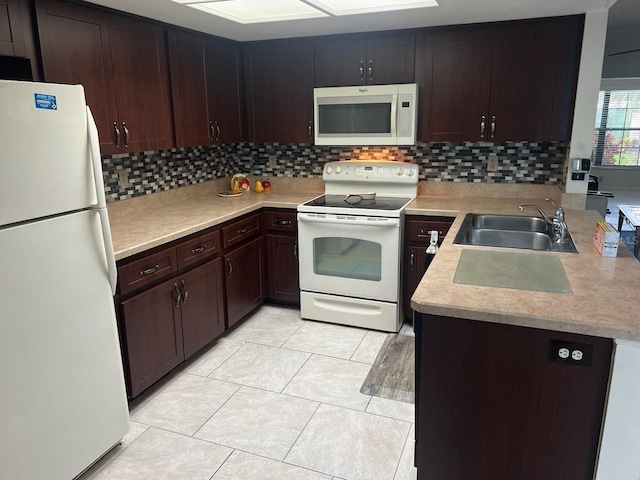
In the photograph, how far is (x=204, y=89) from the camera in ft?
11.1

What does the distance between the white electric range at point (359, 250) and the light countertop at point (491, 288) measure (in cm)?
20

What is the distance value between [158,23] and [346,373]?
2404 millimetres

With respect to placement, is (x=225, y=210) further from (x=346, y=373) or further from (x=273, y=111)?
(x=346, y=373)

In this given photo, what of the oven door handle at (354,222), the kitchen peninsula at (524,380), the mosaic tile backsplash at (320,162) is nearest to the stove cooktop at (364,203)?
the oven door handle at (354,222)

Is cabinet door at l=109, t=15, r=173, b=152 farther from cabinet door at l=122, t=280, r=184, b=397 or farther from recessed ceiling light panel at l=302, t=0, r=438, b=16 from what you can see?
recessed ceiling light panel at l=302, t=0, r=438, b=16

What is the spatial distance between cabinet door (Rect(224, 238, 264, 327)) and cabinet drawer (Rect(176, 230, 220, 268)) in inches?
6.6

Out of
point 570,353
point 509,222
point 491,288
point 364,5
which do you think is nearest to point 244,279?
point 509,222

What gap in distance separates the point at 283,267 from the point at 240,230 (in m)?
0.53

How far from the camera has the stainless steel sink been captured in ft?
8.85

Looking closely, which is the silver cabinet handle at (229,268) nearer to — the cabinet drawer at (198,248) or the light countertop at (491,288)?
the cabinet drawer at (198,248)

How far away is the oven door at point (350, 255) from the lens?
320 cm

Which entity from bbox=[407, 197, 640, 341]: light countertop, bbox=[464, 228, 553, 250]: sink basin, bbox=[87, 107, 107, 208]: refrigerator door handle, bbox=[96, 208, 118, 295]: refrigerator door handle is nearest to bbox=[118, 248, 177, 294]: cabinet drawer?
bbox=[96, 208, 118, 295]: refrigerator door handle

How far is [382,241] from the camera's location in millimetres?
3205

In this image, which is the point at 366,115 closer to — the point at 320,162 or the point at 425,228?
the point at 320,162
